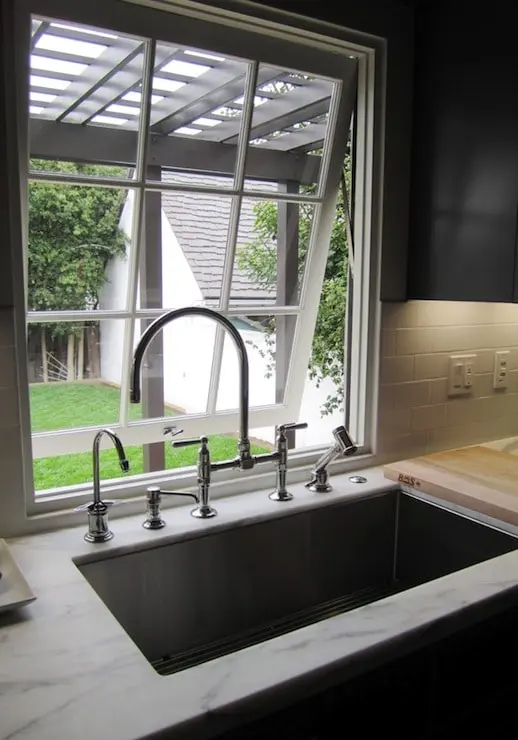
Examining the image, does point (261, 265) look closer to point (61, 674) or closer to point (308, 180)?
point (308, 180)

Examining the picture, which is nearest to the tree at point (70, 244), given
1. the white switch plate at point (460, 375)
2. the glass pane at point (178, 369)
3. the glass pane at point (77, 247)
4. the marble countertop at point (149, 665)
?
the glass pane at point (77, 247)

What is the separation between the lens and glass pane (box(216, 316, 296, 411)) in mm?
1996

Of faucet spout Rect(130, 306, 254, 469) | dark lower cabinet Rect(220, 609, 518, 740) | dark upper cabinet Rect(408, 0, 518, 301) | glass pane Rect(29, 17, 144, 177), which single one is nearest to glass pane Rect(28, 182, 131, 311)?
glass pane Rect(29, 17, 144, 177)

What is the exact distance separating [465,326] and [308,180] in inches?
26.3

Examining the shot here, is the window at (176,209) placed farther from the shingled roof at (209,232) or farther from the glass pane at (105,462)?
the glass pane at (105,462)

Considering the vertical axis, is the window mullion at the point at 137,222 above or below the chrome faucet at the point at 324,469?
above

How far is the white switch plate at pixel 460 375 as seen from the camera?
6.03ft

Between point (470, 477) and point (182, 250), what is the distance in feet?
3.50

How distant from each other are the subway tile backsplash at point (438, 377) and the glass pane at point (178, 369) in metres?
0.63

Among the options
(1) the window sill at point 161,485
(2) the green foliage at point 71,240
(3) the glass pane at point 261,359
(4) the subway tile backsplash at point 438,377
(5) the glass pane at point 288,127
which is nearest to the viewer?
(1) the window sill at point 161,485

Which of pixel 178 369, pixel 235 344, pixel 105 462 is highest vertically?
pixel 235 344

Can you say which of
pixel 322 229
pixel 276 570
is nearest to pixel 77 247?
pixel 322 229

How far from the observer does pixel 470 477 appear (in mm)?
1547

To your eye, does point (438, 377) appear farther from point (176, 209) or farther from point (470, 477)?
point (176, 209)
